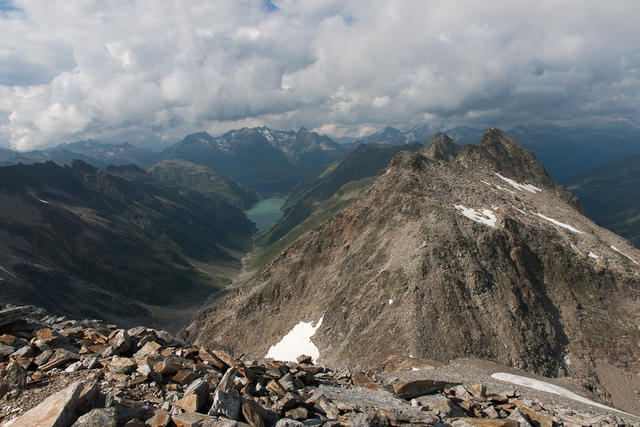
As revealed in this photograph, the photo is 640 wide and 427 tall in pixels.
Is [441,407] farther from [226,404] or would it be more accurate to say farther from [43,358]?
[43,358]

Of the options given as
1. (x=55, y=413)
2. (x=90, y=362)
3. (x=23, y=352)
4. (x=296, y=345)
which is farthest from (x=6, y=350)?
(x=296, y=345)

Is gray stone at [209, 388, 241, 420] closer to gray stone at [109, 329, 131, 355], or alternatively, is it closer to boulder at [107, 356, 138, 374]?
boulder at [107, 356, 138, 374]

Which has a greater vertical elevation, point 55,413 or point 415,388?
point 55,413

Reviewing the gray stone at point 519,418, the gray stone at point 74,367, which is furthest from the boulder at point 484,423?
the gray stone at point 74,367

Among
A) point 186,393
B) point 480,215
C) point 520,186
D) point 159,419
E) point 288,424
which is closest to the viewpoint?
Answer: point 159,419

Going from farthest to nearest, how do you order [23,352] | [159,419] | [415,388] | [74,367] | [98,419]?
[415,388], [23,352], [74,367], [159,419], [98,419]

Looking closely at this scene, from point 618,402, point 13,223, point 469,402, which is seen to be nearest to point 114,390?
point 469,402

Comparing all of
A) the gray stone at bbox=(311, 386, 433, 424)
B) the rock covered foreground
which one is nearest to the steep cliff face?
the rock covered foreground

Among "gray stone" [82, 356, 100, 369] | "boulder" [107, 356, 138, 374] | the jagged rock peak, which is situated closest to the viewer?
"boulder" [107, 356, 138, 374]
